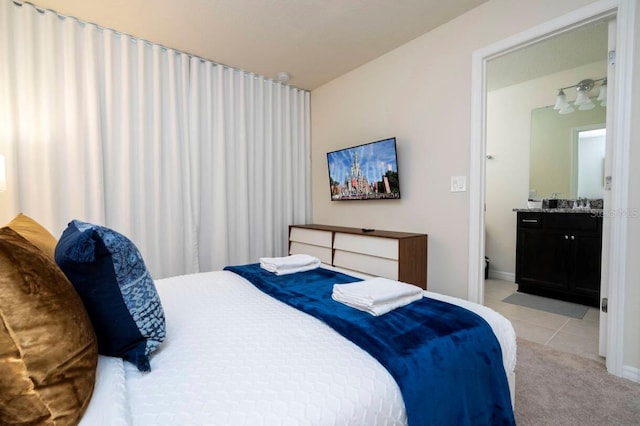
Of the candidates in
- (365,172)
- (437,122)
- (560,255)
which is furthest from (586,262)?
(365,172)

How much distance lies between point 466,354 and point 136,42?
3585 mm

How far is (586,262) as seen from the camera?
3.11 metres

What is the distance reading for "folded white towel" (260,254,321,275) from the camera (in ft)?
6.49

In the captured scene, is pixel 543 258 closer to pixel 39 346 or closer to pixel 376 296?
pixel 376 296

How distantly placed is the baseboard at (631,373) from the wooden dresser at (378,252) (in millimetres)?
1331

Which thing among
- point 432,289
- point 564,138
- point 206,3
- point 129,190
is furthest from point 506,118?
point 129,190

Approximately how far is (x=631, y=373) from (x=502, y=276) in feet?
8.40

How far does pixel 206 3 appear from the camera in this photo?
2318mm

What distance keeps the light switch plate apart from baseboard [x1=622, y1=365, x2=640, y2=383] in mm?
1511

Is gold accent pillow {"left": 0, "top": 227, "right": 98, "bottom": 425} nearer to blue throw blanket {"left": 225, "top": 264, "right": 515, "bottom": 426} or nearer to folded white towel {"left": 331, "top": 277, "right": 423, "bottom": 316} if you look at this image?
blue throw blanket {"left": 225, "top": 264, "right": 515, "bottom": 426}

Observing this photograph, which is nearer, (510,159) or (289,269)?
(289,269)

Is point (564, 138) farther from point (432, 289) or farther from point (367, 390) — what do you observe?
point (367, 390)

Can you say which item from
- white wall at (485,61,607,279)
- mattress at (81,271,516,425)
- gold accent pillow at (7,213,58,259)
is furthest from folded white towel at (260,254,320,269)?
white wall at (485,61,607,279)

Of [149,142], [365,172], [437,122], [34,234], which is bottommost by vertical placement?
[34,234]
